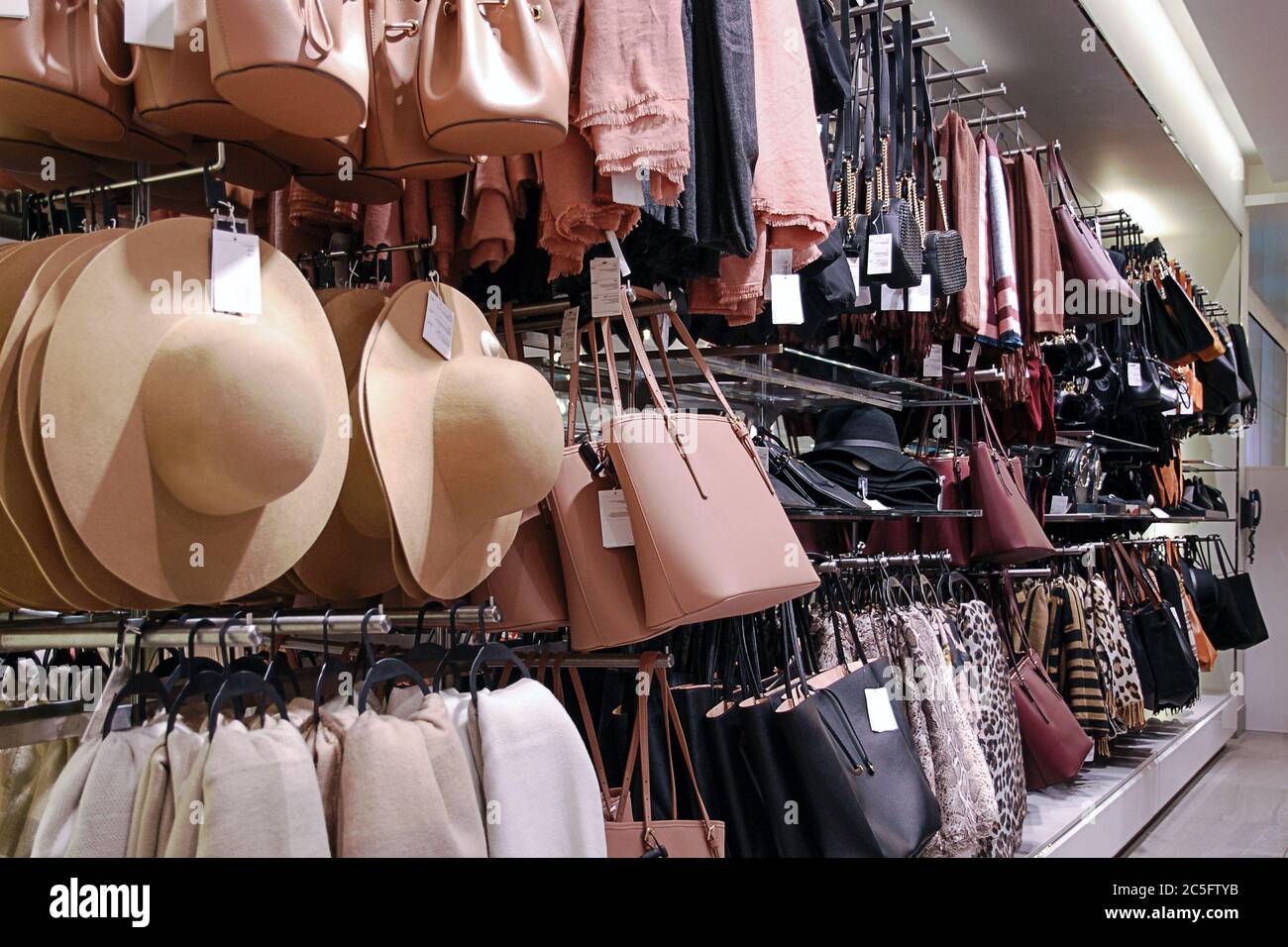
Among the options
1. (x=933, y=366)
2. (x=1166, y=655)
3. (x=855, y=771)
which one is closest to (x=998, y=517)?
(x=933, y=366)

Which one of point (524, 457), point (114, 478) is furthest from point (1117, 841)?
point (114, 478)

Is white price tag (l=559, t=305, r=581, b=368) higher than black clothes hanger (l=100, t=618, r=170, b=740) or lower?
higher

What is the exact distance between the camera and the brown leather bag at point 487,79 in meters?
1.43

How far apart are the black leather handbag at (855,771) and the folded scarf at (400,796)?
1.05m

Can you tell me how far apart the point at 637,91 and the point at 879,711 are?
1.40 meters

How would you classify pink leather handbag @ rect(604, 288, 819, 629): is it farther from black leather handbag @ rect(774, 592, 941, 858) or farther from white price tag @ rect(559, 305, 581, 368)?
black leather handbag @ rect(774, 592, 941, 858)

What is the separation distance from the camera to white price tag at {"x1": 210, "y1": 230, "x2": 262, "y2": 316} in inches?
49.5

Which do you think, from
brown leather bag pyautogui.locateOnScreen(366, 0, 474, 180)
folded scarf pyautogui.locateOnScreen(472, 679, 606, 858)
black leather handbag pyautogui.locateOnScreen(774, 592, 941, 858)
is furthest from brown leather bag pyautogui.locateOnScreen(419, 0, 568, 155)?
black leather handbag pyautogui.locateOnScreen(774, 592, 941, 858)

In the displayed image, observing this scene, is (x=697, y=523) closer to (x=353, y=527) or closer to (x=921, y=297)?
(x=353, y=527)

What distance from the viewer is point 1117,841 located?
4.20m

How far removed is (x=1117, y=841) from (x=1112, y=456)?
103 inches

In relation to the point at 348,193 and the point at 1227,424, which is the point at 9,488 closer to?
the point at 348,193

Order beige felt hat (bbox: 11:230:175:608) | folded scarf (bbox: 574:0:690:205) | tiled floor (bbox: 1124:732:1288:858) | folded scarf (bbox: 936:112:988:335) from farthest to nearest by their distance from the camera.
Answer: tiled floor (bbox: 1124:732:1288:858) < folded scarf (bbox: 936:112:988:335) < folded scarf (bbox: 574:0:690:205) < beige felt hat (bbox: 11:230:175:608)

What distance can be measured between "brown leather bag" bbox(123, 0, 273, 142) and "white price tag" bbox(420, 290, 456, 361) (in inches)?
14.2
